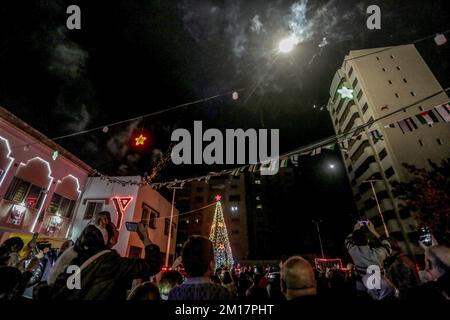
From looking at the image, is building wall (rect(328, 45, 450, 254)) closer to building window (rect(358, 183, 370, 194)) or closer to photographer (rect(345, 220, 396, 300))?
building window (rect(358, 183, 370, 194))

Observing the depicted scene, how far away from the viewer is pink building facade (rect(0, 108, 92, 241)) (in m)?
11.2

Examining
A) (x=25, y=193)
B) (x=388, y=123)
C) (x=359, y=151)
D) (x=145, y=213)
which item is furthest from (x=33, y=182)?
(x=359, y=151)

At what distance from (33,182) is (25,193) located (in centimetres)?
68

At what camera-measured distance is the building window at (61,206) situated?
13986 millimetres

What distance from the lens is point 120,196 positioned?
16406mm

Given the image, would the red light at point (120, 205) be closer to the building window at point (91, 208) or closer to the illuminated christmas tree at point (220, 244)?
the building window at point (91, 208)

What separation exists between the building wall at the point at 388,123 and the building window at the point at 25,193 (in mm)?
32783

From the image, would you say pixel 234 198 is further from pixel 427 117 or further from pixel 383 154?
pixel 427 117

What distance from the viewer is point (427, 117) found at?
662 centimetres

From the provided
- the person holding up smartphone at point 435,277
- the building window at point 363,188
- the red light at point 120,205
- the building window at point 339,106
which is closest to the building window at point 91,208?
the red light at point 120,205

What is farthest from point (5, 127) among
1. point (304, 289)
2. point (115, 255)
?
point (304, 289)

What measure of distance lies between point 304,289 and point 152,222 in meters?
18.8

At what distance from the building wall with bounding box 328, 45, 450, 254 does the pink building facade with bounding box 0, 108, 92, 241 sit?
3173 cm
